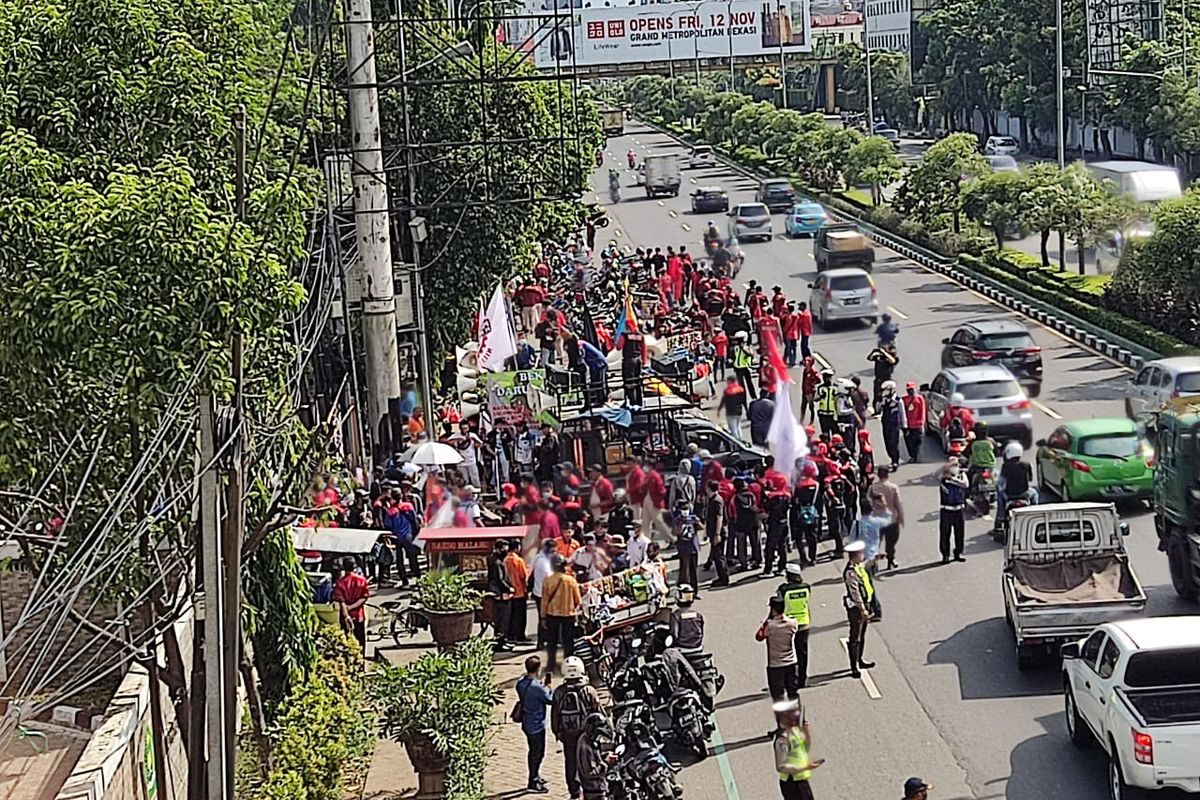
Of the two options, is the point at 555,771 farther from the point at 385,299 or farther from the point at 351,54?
the point at 351,54

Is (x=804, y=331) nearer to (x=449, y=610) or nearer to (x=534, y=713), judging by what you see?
(x=449, y=610)

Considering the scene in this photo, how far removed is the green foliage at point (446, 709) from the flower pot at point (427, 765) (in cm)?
5

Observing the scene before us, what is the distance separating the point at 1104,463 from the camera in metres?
21.6

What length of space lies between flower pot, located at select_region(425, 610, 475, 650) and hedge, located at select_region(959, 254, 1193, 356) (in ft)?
63.9

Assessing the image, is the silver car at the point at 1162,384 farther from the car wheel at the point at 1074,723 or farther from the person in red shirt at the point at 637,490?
the car wheel at the point at 1074,723

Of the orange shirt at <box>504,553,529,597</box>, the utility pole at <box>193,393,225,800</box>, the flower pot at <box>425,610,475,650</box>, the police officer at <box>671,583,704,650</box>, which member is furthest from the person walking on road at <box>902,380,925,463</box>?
the utility pole at <box>193,393,225,800</box>

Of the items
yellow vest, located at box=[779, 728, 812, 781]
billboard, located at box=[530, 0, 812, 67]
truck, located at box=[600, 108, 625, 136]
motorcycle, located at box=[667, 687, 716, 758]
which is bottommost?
motorcycle, located at box=[667, 687, 716, 758]

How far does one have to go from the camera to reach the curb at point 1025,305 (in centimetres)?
3384

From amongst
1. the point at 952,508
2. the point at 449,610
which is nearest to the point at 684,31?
the point at 952,508

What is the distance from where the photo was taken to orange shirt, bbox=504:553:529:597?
59.9ft

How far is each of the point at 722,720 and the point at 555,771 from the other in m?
1.76

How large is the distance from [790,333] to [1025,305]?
1145cm

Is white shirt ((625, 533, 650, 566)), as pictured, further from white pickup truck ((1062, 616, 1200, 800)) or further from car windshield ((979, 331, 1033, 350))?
car windshield ((979, 331, 1033, 350))

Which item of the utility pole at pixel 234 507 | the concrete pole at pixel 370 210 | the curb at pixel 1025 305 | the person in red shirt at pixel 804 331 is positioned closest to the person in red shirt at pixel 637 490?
the concrete pole at pixel 370 210
